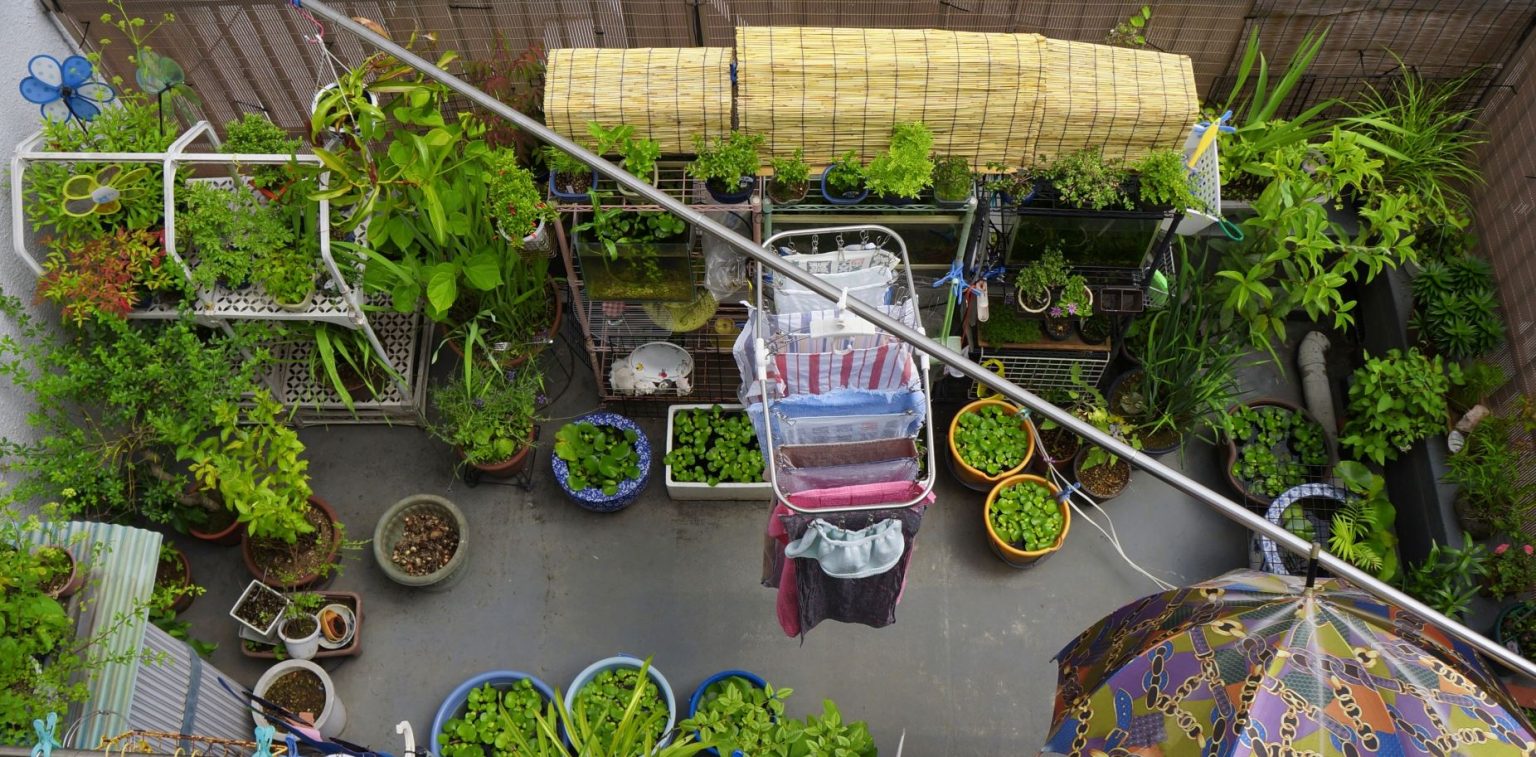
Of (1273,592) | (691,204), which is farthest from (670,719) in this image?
(1273,592)

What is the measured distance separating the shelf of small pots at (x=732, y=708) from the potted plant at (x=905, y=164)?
1.95 m

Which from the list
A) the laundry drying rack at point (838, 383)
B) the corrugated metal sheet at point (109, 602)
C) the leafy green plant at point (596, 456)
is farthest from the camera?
the leafy green plant at point (596, 456)

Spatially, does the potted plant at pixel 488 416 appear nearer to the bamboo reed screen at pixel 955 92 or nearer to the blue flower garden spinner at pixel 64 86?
the bamboo reed screen at pixel 955 92

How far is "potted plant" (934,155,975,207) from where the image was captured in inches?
166

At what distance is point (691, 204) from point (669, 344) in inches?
34.5

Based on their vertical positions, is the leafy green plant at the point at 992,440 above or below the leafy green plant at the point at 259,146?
below

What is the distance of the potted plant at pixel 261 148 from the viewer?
178 inches

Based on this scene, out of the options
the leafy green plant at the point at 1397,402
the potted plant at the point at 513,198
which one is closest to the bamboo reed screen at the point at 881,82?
the potted plant at the point at 513,198

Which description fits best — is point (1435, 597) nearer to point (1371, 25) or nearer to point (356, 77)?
point (1371, 25)

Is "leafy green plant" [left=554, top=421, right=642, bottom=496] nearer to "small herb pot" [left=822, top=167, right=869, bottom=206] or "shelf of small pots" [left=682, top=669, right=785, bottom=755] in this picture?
"shelf of small pots" [left=682, top=669, right=785, bottom=755]

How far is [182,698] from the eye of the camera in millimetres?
3799

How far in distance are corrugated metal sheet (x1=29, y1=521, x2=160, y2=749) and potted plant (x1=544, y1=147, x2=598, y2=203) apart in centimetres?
186

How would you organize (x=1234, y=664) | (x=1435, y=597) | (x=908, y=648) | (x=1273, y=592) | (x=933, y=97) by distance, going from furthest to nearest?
(x=908, y=648) → (x=1435, y=597) → (x=933, y=97) → (x=1273, y=592) → (x=1234, y=664)

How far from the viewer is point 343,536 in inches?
191
